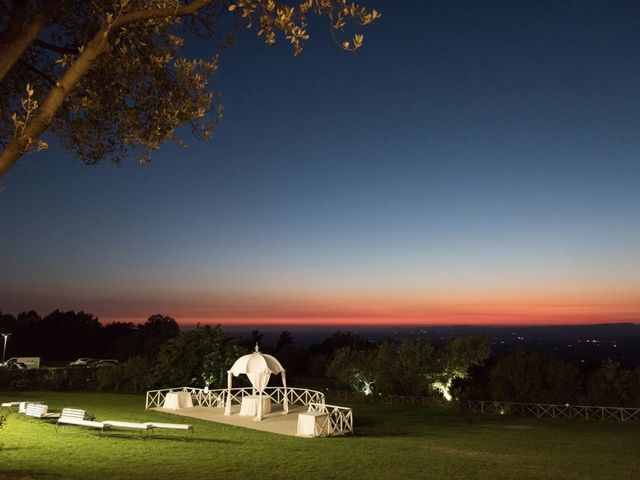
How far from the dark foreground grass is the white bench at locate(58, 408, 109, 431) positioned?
22 cm

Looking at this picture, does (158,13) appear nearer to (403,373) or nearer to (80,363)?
(403,373)

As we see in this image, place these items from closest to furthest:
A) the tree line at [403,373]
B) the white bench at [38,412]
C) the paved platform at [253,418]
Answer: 1. the white bench at [38,412]
2. the paved platform at [253,418]
3. the tree line at [403,373]

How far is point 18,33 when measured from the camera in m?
5.18

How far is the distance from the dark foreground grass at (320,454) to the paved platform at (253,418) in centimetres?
72

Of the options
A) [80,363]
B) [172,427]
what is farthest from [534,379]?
[80,363]

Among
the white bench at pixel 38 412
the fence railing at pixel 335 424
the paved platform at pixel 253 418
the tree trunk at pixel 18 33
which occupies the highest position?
the tree trunk at pixel 18 33

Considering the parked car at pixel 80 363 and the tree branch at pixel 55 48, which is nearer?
the tree branch at pixel 55 48

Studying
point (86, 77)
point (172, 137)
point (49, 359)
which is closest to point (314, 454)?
point (172, 137)

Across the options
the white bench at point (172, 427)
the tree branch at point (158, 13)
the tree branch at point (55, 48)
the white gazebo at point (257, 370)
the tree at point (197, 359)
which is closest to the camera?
the tree branch at point (158, 13)

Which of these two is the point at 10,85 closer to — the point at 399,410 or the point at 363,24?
the point at 363,24

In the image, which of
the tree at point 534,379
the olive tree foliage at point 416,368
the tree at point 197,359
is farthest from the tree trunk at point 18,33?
the olive tree foliage at point 416,368

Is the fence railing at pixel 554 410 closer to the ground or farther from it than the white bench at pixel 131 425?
closer to the ground

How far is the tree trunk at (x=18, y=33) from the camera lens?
15.9ft

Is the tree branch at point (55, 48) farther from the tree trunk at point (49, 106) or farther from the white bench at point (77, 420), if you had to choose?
the white bench at point (77, 420)
